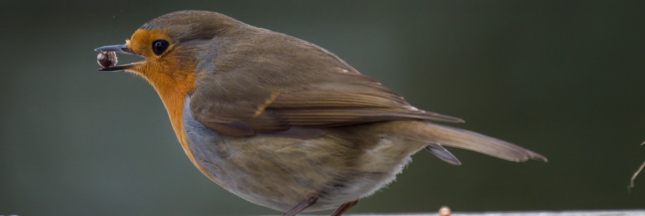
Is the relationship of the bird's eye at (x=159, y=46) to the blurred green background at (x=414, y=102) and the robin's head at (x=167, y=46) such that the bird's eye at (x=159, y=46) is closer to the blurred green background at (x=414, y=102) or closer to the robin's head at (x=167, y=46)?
the robin's head at (x=167, y=46)

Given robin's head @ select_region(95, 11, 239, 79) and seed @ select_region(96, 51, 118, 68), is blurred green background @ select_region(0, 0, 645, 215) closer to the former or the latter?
seed @ select_region(96, 51, 118, 68)

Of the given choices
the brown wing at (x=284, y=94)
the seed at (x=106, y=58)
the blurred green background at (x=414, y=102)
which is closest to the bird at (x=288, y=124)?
the brown wing at (x=284, y=94)

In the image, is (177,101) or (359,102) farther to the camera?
(177,101)

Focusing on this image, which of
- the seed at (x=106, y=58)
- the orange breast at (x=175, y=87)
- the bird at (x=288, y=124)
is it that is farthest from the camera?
the seed at (x=106, y=58)

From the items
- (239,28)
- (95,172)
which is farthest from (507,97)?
(95,172)

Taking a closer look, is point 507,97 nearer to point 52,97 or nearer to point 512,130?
point 512,130

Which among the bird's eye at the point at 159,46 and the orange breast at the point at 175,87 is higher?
the bird's eye at the point at 159,46

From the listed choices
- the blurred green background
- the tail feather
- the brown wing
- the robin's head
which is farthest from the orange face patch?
the blurred green background
